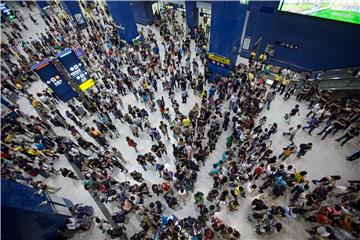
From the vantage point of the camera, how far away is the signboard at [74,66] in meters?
10.9

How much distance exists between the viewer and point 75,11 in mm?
22422

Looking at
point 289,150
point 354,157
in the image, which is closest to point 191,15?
point 289,150

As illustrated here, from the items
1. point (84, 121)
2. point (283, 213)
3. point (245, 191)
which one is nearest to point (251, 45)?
point (245, 191)

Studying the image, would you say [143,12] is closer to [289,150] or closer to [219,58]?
[219,58]

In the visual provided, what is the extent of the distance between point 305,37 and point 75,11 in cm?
2494

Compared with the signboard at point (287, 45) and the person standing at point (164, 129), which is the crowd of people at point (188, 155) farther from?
the signboard at point (287, 45)

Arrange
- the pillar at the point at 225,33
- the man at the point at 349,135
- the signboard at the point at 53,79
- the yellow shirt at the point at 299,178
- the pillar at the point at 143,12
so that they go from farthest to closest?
the pillar at the point at 143,12, the pillar at the point at 225,33, the signboard at the point at 53,79, the man at the point at 349,135, the yellow shirt at the point at 299,178

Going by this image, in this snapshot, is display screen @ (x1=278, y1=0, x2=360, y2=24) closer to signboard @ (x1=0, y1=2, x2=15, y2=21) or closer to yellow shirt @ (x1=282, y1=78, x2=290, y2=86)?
yellow shirt @ (x1=282, y1=78, x2=290, y2=86)

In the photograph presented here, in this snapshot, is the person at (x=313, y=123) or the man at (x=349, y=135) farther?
the person at (x=313, y=123)

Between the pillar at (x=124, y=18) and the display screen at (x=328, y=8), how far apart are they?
13.1 m

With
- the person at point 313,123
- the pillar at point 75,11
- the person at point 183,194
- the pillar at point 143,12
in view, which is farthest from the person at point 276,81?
the pillar at point 75,11

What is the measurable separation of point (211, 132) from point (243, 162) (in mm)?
2086

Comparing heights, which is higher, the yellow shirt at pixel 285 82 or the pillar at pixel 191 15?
the pillar at pixel 191 15

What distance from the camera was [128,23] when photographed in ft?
59.1
